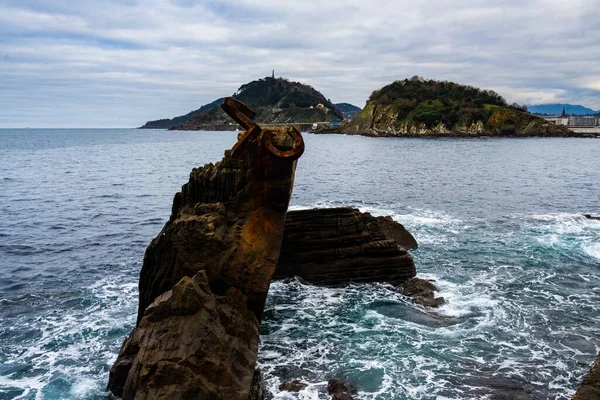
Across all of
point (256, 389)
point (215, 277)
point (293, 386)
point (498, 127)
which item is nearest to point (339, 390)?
point (293, 386)

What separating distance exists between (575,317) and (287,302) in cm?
1140

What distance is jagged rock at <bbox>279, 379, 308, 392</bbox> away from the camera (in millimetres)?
13648

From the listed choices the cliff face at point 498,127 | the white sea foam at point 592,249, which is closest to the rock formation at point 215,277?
the white sea foam at point 592,249

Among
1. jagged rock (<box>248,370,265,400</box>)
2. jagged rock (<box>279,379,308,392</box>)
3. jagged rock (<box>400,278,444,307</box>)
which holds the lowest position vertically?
jagged rock (<box>279,379,308,392</box>)

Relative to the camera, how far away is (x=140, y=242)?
1220 inches

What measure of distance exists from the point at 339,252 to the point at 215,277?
→ 849 cm

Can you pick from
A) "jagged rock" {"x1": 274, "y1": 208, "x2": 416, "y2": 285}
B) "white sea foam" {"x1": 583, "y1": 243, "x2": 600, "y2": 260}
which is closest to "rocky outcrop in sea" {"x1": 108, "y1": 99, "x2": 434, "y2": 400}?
"jagged rock" {"x1": 274, "y1": 208, "x2": 416, "y2": 285}

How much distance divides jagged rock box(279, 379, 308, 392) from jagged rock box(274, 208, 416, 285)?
8.40 metres

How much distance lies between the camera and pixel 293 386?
543 inches

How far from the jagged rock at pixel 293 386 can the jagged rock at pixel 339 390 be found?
76cm

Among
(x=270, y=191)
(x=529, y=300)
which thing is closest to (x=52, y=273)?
(x=270, y=191)

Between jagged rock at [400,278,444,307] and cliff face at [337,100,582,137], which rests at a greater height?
cliff face at [337,100,582,137]

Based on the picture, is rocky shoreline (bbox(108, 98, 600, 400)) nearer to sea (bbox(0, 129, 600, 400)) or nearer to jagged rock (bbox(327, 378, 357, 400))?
jagged rock (bbox(327, 378, 357, 400))

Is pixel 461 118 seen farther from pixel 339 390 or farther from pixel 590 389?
pixel 590 389
